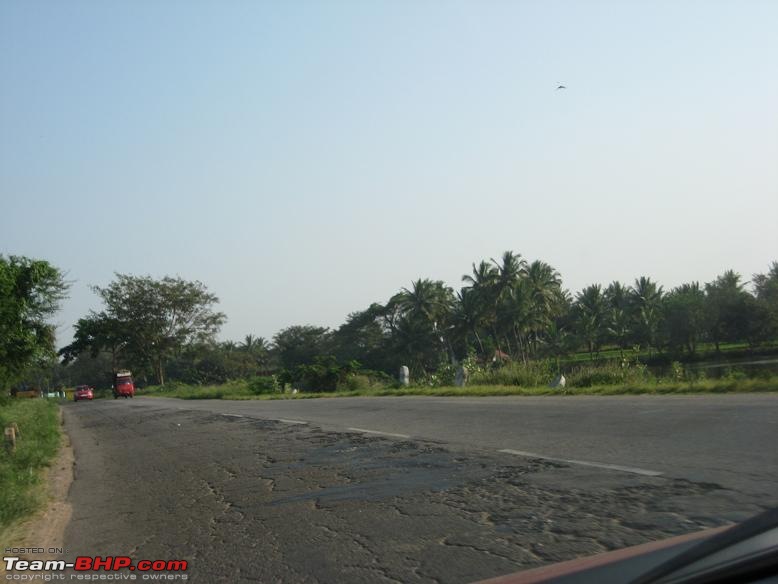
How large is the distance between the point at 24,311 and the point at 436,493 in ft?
65.8

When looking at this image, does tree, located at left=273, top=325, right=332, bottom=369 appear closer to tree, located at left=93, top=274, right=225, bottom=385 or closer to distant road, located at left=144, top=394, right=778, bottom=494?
tree, located at left=93, top=274, right=225, bottom=385

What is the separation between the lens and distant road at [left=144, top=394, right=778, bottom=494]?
712 cm

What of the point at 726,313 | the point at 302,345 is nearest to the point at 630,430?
the point at 726,313

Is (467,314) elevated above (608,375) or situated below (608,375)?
above

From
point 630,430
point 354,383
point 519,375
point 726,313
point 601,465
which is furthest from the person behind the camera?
point 726,313

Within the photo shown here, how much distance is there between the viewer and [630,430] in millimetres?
9961

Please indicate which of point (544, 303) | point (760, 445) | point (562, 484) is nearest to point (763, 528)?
point (562, 484)

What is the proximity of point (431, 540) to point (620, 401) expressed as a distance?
10349 millimetres

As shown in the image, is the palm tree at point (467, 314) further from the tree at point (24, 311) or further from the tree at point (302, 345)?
the tree at point (24, 311)

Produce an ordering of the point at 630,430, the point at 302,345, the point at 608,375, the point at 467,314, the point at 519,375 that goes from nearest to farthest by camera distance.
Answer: the point at 630,430 → the point at 608,375 → the point at 519,375 → the point at 467,314 → the point at 302,345

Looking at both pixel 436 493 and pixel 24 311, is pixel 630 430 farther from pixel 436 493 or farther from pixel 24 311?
pixel 24 311

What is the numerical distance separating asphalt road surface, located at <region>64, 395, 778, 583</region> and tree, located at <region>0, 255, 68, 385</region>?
8.58 metres

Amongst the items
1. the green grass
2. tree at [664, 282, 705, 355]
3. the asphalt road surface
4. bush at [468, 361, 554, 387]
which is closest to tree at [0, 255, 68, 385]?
the green grass

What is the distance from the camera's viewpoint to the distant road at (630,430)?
7.12m
